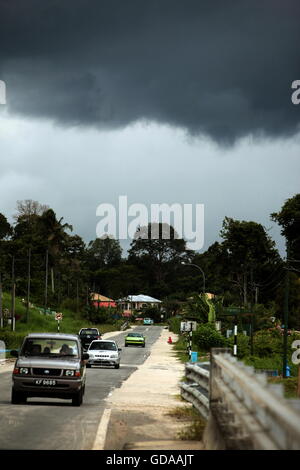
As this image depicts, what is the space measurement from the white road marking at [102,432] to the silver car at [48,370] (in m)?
1.65

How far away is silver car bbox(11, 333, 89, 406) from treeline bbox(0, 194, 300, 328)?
2231cm

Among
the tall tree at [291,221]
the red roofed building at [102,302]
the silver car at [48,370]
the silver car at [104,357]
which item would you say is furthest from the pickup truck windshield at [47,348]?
the red roofed building at [102,302]

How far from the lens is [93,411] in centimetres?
1769

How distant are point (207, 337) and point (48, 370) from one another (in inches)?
1500

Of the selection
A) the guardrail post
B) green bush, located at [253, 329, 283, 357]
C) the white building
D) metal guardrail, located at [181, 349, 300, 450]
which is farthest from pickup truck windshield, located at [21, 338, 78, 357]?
the white building

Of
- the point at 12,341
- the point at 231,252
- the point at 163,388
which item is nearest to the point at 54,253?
the point at 231,252

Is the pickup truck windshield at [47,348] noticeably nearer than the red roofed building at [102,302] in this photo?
Yes

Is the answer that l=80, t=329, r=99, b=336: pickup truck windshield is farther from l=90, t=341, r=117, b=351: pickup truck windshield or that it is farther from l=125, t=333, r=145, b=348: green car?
l=90, t=341, r=117, b=351: pickup truck windshield

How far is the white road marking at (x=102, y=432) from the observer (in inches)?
452

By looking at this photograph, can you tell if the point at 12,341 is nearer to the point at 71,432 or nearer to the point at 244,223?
the point at 71,432

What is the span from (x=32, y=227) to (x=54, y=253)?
14886 mm

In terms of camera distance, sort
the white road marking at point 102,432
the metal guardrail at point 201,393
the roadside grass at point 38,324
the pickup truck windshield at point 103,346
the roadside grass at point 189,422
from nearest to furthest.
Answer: the white road marking at point 102,432 < the roadside grass at point 189,422 < the metal guardrail at point 201,393 < the pickup truck windshield at point 103,346 < the roadside grass at point 38,324

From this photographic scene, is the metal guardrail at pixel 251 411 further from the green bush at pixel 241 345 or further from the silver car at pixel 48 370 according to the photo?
the green bush at pixel 241 345

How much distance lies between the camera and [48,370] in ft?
60.5
